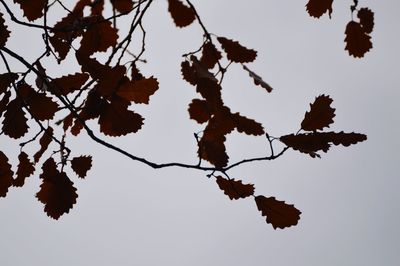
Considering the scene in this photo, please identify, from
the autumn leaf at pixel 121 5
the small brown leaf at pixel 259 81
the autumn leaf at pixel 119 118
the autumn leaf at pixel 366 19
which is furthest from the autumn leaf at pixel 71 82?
the autumn leaf at pixel 366 19

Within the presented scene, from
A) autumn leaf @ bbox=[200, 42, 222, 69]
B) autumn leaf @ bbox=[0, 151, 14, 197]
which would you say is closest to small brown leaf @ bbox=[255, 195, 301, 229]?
autumn leaf @ bbox=[200, 42, 222, 69]

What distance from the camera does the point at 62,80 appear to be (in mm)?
1244

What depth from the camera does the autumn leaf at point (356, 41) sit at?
1514 millimetres

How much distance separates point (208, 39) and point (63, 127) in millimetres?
636

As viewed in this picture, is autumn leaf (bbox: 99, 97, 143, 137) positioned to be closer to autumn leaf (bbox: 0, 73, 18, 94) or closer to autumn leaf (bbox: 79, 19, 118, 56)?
autumn leaf (bbox: 0, 73, 18, 94)

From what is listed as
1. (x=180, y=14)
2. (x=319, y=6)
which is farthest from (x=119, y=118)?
(x=180, y=14)

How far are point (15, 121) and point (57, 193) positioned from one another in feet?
0.83

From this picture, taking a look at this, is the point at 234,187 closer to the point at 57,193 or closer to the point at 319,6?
the point at 57,193

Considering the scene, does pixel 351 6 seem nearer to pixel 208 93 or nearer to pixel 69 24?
pixel 208 93

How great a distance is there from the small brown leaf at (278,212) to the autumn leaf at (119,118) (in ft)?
1.44

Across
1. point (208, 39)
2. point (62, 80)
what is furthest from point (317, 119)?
point (62, 80)

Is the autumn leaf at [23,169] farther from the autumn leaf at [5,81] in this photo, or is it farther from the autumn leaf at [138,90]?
the autumn leaf at [138,90]

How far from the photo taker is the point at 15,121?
1183 millimetres

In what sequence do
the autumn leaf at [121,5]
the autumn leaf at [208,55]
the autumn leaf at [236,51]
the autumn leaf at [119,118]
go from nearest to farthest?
the autumn leaf at [119,118], the autumn leaf at [236,51], the autumn leaf at [208,55], the autumn leaf at [121,5]
